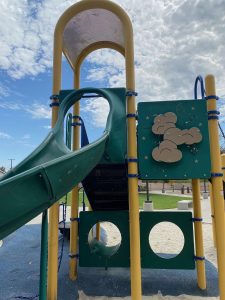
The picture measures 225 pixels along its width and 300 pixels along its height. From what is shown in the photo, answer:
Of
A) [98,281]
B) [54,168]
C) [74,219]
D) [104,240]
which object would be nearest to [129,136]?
[54,168]

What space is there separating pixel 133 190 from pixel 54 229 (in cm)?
140

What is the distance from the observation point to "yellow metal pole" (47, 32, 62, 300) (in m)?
4.16

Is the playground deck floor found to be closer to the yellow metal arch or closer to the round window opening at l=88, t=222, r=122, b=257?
the round window opening at l=88, t=222, r=122, b=257

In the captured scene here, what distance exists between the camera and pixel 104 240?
8.22 m

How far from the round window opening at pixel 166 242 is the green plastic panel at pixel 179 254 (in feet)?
5.21

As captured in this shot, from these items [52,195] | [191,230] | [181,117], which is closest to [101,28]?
[181,117]

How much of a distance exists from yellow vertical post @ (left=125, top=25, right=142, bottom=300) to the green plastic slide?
11.2 inches

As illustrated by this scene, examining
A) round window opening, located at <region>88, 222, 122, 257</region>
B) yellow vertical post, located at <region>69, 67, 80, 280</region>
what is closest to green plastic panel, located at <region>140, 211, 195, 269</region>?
round window opening, located at <region>88, 222, 122, 257</region>

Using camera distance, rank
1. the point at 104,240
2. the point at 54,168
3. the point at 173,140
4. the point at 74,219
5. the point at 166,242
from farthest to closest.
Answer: the point at 104,240 < the point at 166,242 < the point at 74,219 < the point at 173,140 < the point at 54,168

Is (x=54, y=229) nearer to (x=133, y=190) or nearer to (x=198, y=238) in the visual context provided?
(x=133, y=190)

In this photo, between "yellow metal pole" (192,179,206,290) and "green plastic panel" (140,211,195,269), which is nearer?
"yellow metal pole" (192,179,206,290)

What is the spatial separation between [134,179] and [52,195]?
1.77 metres

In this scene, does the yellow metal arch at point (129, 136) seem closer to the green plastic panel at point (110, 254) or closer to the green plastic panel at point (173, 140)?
the green plastic panel at point (173, 140)

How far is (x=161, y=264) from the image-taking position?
471 cm
